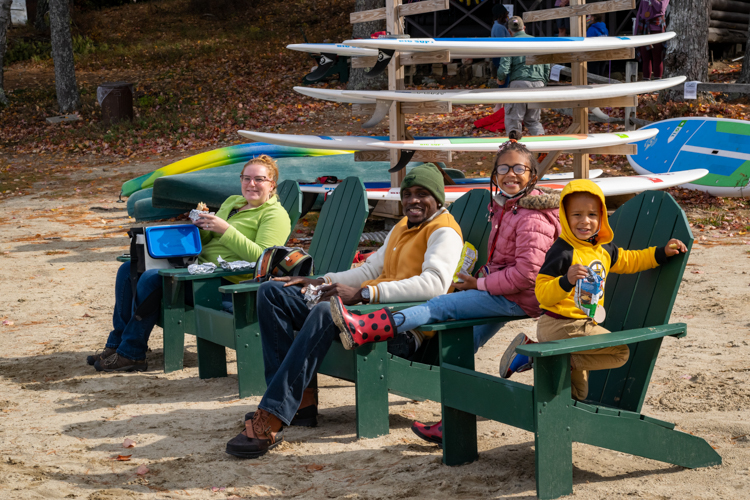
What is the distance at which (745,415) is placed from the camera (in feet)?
11.9

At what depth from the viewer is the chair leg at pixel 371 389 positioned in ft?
11.8

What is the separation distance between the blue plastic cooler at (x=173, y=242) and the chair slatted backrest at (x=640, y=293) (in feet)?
8.49

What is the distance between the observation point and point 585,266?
2.88 metres

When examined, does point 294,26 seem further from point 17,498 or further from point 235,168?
point 17,498

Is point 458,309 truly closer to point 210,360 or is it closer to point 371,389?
point 371,389

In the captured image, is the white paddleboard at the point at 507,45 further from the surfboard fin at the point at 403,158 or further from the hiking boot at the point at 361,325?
the hiking boot at the point at 361,325

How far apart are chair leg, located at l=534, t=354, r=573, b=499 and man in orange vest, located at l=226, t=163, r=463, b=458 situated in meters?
0.80

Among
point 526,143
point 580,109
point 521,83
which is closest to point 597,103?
point 580,109

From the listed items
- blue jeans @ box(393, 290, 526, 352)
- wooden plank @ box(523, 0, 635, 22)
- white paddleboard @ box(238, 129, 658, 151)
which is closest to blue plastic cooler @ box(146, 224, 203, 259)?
blue jeans @ box(393, 290, 526, 352)

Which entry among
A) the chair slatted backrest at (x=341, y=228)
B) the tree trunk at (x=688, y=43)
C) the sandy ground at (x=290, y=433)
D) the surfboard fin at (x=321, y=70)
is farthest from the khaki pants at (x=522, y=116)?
the chair slatted backrest at (x=341, y=228)

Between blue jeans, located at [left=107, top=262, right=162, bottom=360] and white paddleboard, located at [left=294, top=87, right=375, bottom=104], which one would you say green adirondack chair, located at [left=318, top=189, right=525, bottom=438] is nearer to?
blue jeans, located at [left=107, top=262, right=162, bottom=360]

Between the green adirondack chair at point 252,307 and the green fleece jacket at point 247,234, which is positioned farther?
the green fleece jacket at point 247,234

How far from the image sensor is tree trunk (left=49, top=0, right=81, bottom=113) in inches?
706

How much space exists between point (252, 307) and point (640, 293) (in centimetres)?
204
